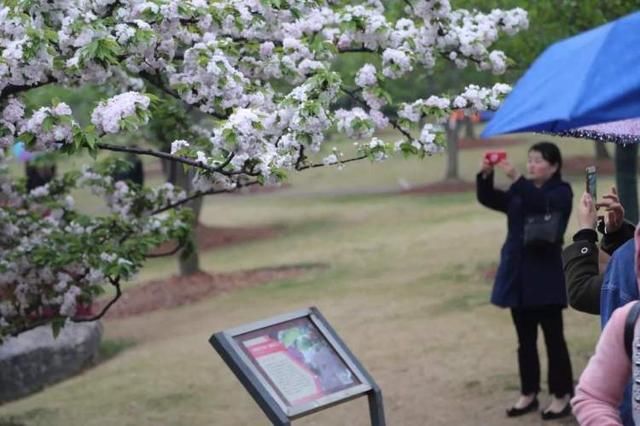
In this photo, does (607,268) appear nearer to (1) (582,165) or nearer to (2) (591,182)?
(2) (591,182)

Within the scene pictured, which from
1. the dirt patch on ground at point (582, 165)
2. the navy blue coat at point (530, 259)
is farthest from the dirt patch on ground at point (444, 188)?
the navy blue coat at point (530, 259)

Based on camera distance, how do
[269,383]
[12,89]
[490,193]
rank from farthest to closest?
[490,193], [12,89], [269,383]

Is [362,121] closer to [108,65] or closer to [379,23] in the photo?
[379,23]

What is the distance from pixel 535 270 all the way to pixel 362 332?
4090 millimetres

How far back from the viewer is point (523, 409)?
7367 mm

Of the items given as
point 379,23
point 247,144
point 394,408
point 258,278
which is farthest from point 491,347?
point 258,278

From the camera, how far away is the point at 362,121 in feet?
19.9

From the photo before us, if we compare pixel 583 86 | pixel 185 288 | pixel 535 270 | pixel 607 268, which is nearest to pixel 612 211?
pixel 607 268

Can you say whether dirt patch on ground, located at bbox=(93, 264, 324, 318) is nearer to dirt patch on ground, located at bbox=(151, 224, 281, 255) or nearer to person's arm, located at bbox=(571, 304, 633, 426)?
dirt patch on ground, located at bbox=(151, 224, 281, 255)

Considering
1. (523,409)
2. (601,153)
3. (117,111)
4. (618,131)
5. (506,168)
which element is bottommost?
(601,153)

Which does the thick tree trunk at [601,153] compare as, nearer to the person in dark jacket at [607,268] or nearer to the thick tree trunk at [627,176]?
the thick tree trunk at [627,176]

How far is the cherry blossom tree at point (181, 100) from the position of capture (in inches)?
207

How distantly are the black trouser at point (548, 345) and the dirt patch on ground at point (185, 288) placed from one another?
7.51 m

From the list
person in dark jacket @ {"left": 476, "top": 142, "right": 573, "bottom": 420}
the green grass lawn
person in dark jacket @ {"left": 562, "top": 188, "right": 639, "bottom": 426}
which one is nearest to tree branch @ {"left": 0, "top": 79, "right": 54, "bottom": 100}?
person in dark jacket @ {"left": 476, "top": 142, "right": 573, "bottom": 420}
